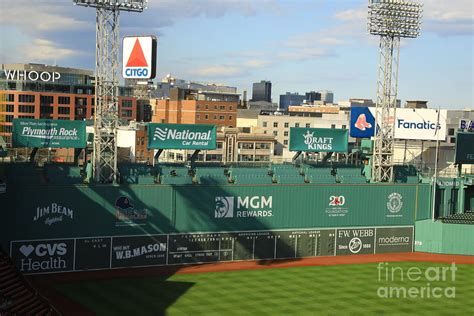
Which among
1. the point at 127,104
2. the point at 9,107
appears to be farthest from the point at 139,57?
the point at 127,104

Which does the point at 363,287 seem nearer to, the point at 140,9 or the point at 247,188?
the point at 247,188

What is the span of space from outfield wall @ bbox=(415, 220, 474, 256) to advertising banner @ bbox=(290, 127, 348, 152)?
10867mm

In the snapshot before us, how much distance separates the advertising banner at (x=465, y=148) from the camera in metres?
68.2

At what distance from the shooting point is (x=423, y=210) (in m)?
64.8

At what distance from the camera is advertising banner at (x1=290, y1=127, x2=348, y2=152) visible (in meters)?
66.6

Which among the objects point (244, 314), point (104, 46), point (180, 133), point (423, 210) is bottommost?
point (244, 314)

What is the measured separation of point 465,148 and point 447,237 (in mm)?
9880

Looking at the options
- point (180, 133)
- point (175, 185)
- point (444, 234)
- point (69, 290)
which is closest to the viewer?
point (69, 290)

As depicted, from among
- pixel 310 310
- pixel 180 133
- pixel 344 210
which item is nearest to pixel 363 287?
pixel 310 310

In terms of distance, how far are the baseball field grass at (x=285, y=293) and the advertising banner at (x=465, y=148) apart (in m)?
15.7

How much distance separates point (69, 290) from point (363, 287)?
66.6 ft

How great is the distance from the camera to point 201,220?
55094mm

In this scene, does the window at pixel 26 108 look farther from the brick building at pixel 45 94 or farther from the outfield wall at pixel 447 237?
the outfield wall at pixel 447 237

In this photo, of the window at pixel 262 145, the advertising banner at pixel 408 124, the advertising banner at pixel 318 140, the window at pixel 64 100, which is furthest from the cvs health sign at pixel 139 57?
the window at pixel 64 100
